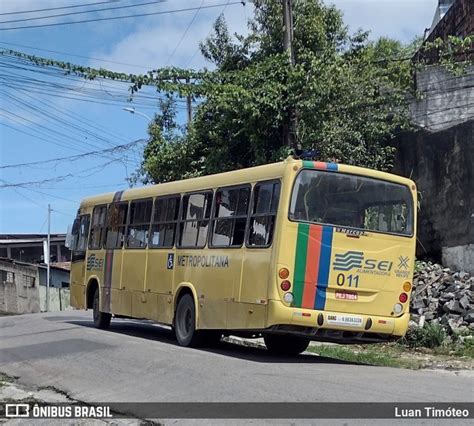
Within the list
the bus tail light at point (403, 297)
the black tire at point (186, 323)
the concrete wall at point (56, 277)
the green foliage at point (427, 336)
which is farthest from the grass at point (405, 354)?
the concrete wall at point (56, 277)

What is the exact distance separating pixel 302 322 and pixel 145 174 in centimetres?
1746

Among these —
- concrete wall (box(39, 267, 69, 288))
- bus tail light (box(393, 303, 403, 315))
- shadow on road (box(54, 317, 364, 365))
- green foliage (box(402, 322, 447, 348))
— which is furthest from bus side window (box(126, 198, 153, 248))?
concrete wall (box(39, 267, 69, 288))

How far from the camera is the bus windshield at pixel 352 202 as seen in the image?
10.4 meters

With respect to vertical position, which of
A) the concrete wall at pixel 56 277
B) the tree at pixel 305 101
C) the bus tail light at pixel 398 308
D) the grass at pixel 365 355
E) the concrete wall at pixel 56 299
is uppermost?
the tree at pixel 305 101

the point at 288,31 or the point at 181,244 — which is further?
the point at 288,31

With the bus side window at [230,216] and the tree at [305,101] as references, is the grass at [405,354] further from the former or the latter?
the tree at [305,101]

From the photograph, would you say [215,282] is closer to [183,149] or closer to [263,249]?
[263,249]

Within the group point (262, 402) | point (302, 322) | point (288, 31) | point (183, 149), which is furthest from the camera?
point (183, 149)

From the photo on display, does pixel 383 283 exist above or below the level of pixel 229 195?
below

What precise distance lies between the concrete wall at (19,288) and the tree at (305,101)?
28168 mm

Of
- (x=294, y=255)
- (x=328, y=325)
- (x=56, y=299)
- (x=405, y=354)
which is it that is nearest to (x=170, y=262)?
(x=294, y=255)

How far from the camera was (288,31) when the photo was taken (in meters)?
17.7

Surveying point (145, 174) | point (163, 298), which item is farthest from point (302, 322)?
point (145, 174)

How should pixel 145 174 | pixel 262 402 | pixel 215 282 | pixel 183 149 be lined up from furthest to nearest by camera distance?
pixel 145 174
pixel 183 149
pixel 215 282
pixel 262 402
